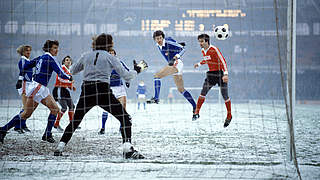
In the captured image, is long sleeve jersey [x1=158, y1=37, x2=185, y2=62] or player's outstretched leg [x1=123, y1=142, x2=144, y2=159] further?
long sleeve jersey [x1=158, y1=37, x2=185, y2=62]

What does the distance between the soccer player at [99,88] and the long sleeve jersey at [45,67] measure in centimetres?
97

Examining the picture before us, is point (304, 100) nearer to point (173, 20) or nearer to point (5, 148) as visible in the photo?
point (173, 20)

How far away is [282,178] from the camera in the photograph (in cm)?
334

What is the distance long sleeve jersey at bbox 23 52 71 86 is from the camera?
499 cm

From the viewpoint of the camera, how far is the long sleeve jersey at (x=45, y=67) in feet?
16.4

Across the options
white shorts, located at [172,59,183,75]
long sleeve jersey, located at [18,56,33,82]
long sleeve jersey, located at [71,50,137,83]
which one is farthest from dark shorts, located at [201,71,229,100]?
long sleeve jersey, located at [18,56,33,82]

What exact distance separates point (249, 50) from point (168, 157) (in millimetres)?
31818

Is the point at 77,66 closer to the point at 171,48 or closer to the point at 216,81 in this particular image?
the point at 171,48

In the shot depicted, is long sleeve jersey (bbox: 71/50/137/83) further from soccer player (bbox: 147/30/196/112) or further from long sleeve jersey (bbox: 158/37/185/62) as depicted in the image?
long sleeve jersey (bbox: 158/37/185/62)

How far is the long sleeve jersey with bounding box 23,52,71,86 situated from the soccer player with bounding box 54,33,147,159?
973 millimetres

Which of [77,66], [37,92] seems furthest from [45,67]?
[77,66]

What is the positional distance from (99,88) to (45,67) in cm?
161

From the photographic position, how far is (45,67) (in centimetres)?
517

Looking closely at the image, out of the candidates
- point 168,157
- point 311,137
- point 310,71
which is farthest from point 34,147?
point 310,71
